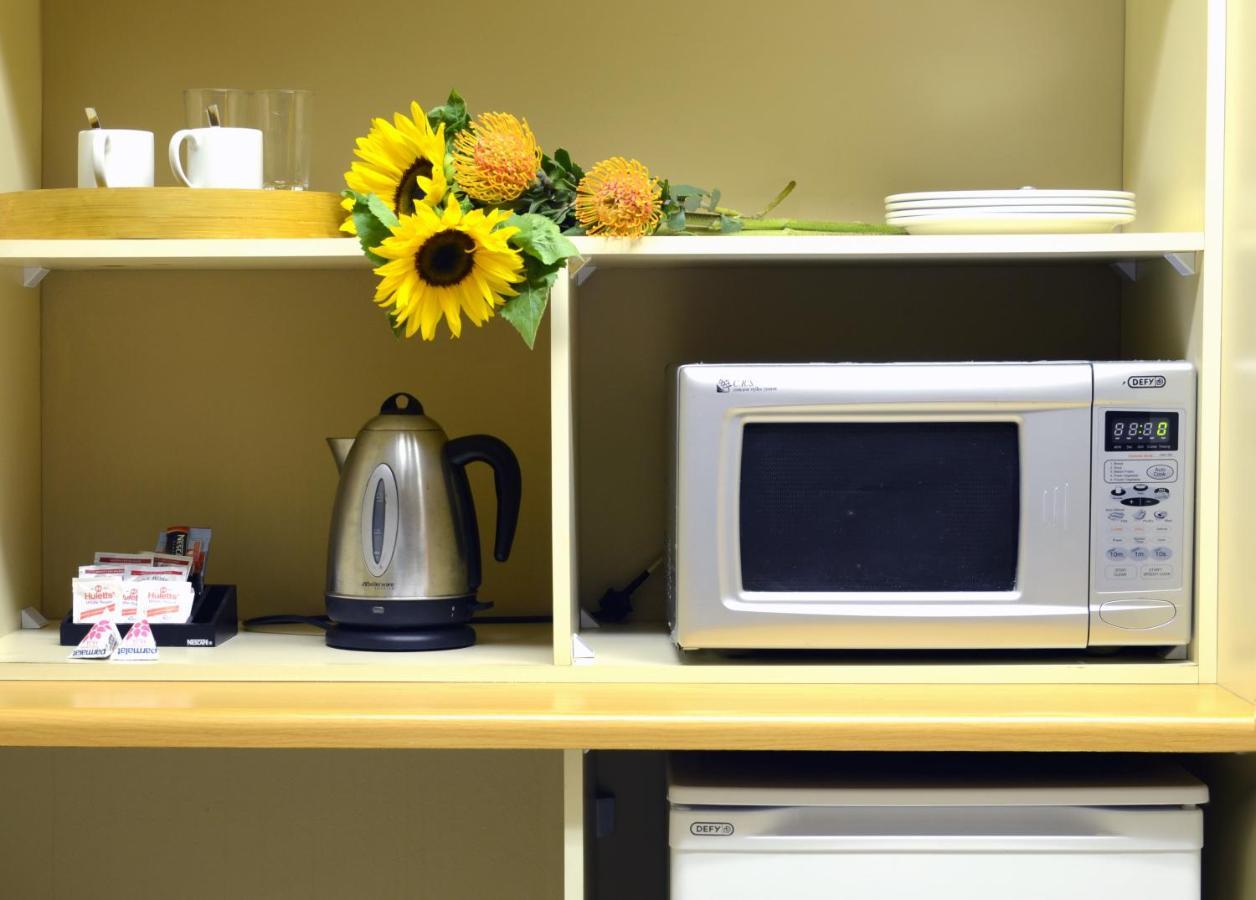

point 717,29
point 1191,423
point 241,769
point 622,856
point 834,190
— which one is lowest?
point 622,856

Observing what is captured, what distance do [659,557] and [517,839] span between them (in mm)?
404

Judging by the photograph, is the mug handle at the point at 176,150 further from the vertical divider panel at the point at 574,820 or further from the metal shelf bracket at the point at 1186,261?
the metal shelf bracket at the point at 1186,261

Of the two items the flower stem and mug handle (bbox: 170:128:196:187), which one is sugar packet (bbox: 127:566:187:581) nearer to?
mug handle (bbox: 170:128:196:187)

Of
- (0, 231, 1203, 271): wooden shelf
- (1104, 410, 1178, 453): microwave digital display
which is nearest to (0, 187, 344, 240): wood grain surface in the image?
(0, 231, 1203, 271): wooden shelf

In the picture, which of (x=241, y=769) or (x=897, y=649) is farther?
(x=241, y=769)

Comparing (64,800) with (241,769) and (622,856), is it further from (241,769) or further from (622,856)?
(622,856)

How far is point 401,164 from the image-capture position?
1352 mm

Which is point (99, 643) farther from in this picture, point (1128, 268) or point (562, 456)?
point (1128, 268)

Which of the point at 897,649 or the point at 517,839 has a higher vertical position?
the point at 897,649

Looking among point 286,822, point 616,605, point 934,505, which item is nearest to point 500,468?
point 616,605

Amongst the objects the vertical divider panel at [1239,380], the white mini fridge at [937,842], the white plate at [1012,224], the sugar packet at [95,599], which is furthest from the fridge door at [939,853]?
the sugar packet at [95,599]

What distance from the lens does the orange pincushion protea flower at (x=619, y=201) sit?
1322 mm

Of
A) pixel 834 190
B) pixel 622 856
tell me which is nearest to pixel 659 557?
pixel 622 856

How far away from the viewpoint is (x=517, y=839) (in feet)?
5.66
